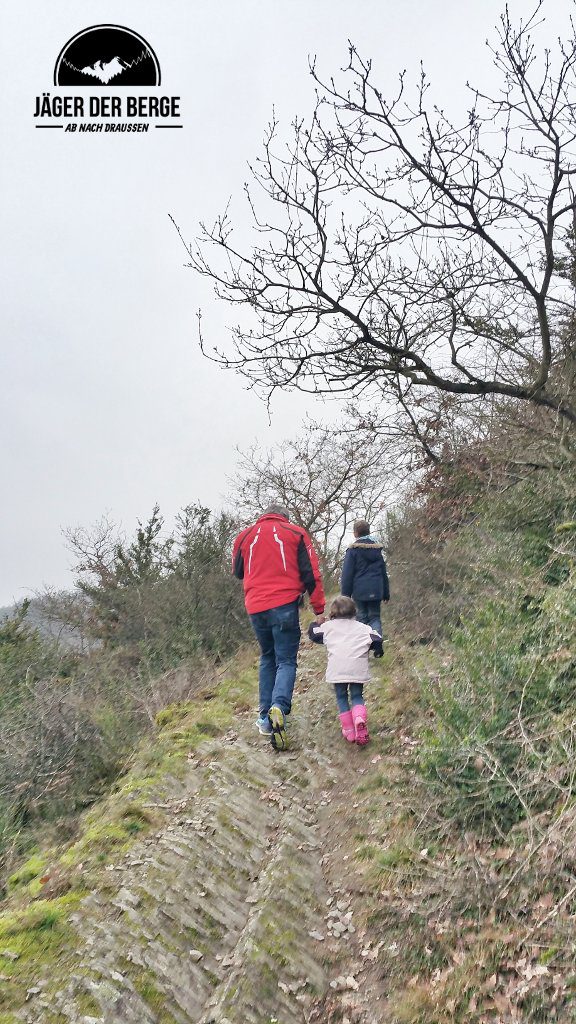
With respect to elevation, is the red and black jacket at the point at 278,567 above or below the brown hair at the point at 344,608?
above

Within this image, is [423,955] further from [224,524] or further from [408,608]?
[224,524]

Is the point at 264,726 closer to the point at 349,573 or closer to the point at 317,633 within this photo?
the point at 317,633

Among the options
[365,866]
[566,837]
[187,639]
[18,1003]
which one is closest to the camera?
[18,1003]

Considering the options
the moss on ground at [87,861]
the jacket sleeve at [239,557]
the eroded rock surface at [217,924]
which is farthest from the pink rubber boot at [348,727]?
the jacket sleeve at [239,557]

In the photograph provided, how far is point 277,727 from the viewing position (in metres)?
5.97

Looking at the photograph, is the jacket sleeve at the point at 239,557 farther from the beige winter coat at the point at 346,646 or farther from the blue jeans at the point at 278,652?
the beige winter coat at the point at 346,646

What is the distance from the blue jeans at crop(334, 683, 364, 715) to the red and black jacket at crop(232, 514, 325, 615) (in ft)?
2.48

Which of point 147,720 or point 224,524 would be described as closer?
point 147,720

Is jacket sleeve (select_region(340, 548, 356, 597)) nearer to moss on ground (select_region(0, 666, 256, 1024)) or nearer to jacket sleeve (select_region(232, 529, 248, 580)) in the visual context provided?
moss on ground (select_region(0, 666, 256, 1024))

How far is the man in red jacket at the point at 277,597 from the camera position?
6.07m

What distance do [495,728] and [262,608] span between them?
2.57 m

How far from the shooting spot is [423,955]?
3219 mm

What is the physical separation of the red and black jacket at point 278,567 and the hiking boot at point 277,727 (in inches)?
38.0

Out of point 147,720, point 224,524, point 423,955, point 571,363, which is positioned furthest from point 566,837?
point 224,524
